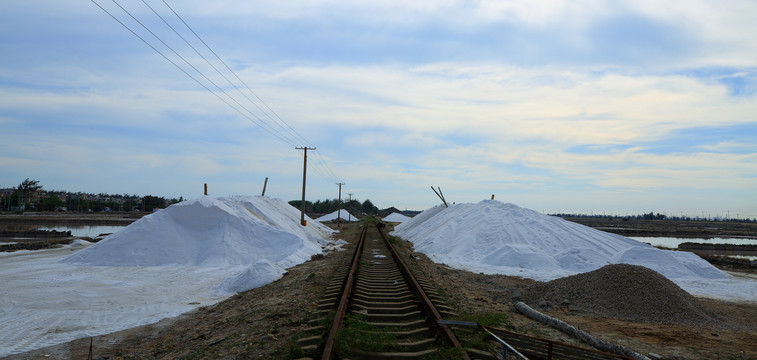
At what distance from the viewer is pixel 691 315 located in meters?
8.31

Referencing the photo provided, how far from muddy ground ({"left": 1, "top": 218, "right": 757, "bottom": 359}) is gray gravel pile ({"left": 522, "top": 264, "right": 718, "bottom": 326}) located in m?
0.41

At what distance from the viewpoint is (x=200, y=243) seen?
17734 mm

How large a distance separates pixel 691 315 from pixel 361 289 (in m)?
6.89

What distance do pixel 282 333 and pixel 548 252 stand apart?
15.3m

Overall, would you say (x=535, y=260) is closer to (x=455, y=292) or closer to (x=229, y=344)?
(x=455, y=292)

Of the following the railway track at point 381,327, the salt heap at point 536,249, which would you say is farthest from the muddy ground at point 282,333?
the salt heap at point 536,249

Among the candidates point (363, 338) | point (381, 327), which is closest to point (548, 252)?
point (381, 327)

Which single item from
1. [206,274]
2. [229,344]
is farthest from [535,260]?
[229,344]

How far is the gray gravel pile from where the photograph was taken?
8430 mm

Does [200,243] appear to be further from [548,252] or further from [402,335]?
[548,252]

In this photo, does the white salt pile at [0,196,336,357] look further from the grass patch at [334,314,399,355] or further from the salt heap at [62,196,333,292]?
the grass patch at [334,314,399,355]

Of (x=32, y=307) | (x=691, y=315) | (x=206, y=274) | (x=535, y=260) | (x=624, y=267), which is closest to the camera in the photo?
(x=691, y=315)

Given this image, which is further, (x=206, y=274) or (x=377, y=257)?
(x=377, y=257)

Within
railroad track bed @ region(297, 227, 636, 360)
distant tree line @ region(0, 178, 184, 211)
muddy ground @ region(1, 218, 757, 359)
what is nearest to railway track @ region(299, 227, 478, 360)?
railroad track bed @ region(297, 227, 636, 360)
